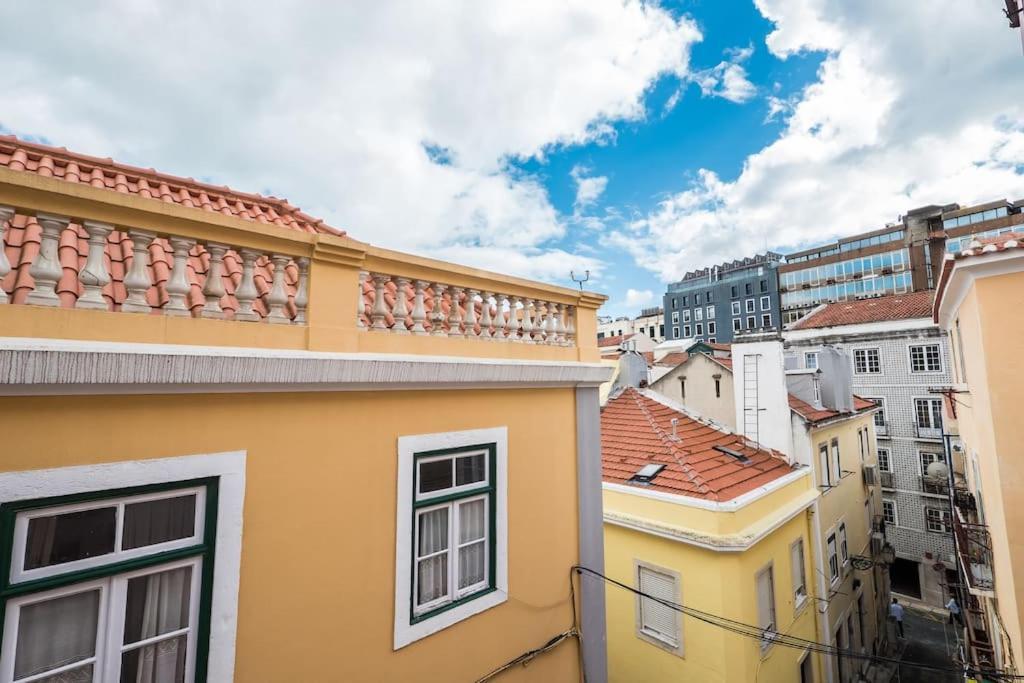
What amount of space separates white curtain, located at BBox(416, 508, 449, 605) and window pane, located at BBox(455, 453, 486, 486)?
0.31m

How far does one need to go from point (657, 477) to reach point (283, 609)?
27.1 feet

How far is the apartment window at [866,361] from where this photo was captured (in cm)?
2486

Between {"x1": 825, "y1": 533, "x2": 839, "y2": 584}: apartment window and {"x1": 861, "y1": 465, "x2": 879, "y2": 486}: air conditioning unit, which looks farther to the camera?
{"x1": 861, "y1": 465, "x2": 879, "y2": 486}: air conditioning unit

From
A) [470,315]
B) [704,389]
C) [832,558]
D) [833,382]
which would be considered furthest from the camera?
[833,382]

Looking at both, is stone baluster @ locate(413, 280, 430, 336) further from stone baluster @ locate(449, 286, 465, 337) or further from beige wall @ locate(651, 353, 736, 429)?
beige wall @ locate(651, 353, 736, 429)

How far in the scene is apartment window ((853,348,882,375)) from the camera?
24.9m

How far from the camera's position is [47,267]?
7.91 feet

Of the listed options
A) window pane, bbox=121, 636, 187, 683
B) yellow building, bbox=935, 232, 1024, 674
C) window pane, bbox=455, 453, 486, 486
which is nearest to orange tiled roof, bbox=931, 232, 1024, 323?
yellow building, bbox=935, 232, 1024, 674

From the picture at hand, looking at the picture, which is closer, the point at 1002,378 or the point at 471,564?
the point at 471,564

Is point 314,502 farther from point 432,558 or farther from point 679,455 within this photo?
point 679,455

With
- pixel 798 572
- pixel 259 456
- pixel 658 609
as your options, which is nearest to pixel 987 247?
pixel 798 572

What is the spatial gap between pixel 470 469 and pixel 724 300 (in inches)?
2386

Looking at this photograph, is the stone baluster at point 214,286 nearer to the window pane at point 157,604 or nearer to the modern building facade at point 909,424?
the window pane at point 157,604

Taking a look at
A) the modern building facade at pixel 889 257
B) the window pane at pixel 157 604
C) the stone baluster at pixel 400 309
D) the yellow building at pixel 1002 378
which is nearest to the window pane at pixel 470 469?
the stone baluster at pixel 400 309
